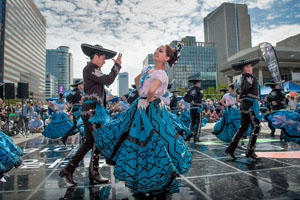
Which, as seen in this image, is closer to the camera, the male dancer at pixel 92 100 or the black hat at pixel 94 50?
the male dancer at pixel 92 100

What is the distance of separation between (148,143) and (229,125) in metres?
5.04

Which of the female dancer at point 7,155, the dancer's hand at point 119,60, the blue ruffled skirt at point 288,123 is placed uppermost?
the dancer's hand at point 119,60

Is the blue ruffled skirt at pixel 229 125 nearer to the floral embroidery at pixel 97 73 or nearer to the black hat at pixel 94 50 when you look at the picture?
the black hat at pixel 94 50

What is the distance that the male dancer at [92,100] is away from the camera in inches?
129

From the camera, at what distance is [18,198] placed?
2799mm

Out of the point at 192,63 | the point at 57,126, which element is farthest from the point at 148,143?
the point at 192,63

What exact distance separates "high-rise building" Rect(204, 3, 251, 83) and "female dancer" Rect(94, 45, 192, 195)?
581ft

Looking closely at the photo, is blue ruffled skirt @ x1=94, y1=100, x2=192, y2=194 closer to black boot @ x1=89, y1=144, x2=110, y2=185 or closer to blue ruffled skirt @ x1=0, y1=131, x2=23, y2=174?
black boot @ x1=89, y1=144, x2=110, y2=185

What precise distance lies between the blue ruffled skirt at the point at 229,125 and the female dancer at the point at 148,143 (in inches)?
182

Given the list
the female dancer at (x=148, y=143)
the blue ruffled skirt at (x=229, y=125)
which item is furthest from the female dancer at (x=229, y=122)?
the female dancer at (x=148, y=143)

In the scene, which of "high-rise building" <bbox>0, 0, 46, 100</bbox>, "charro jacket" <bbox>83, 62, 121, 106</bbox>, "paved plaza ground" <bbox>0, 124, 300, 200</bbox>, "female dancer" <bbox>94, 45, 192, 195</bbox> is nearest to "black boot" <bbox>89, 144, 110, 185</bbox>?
"paved plaza ground" <bbox>0, 124, 300, 200</bbox>

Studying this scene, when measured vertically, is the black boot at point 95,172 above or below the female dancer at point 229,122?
below

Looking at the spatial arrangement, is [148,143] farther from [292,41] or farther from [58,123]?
[292,41]

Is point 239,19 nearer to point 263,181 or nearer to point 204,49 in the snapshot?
point 204,49
